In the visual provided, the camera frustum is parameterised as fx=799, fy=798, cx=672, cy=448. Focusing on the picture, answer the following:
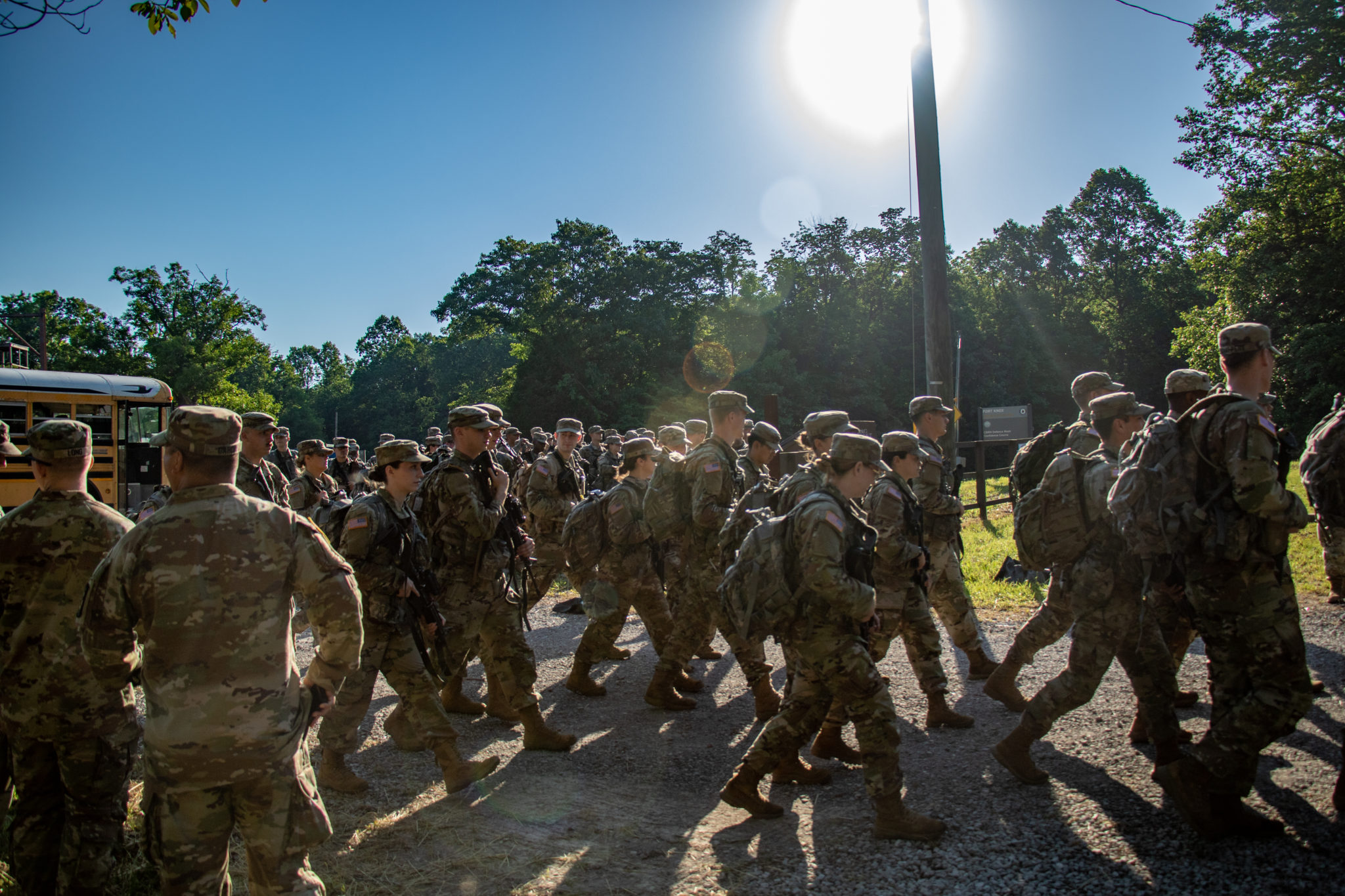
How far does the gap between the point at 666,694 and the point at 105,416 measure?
51.4 feet

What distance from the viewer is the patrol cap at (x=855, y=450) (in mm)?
3818

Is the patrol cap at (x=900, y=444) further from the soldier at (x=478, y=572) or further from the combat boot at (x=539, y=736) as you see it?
the combat boot at (x=539, y=736)

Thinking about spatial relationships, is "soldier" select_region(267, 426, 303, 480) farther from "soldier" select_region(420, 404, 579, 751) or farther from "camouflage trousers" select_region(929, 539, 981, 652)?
"camouflage trousers" select_region(929, 539, 981, 652)

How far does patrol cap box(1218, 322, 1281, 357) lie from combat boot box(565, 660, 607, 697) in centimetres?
486

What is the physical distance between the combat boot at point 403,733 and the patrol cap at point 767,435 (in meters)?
3.36

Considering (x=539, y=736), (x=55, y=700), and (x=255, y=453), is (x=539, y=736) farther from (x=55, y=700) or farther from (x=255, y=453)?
(x=255, y=453)

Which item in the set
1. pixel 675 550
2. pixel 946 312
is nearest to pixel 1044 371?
pixel 946 312

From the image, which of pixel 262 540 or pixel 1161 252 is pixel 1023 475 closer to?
pixel 262 540

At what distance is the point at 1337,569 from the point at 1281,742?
2.51 m

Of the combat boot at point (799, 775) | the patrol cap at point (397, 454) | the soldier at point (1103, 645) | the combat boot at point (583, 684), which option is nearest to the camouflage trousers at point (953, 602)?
the soldier at point (1103, 645)

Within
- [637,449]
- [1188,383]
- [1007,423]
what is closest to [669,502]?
[637,449]

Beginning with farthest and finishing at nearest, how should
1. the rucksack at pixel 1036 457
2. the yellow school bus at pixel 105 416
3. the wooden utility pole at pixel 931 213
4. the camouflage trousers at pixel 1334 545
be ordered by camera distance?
the yellow school bus at pixel 105 416 < the wooden utility pole at pixel 931 213 < the camouflage trousers at pixel 1334 545 < the rucksack at pixel 1036 457

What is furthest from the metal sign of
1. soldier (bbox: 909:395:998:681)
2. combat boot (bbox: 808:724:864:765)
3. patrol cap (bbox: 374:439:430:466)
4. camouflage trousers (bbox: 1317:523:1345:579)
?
patrol cap (bbox: 374:439:430:466)

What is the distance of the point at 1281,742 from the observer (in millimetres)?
4539
